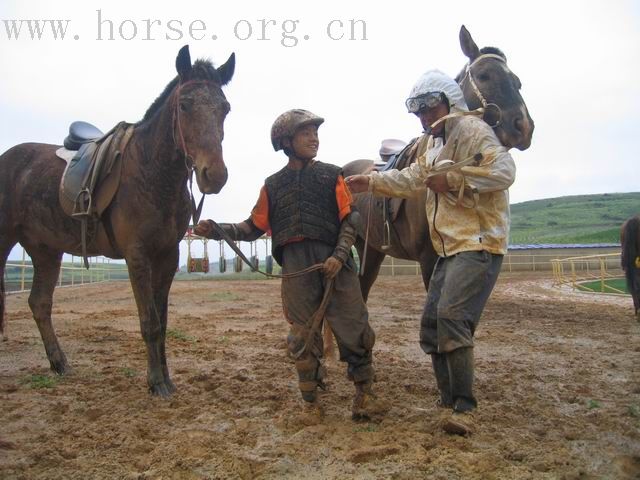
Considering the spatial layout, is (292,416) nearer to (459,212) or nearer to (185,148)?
(459,212)

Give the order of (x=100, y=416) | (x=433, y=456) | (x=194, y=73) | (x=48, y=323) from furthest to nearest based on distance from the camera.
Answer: (x=48, y=323) → (x=194, y=73) → (x=100, y=416) → (x=433, y=456)

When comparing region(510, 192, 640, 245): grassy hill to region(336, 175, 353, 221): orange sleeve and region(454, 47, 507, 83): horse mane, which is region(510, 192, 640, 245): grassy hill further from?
region(336, 175, 353, 221): orange sleeve

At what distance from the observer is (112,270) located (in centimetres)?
2981

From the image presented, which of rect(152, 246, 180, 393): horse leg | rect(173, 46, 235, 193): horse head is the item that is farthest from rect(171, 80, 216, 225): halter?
rect(152, 246, 180, 393): horse leg

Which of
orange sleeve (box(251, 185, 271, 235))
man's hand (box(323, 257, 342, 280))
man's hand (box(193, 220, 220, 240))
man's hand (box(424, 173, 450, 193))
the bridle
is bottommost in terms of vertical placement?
man's hand (box(323, 257, 342, 280))

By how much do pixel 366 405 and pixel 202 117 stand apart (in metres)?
2.28

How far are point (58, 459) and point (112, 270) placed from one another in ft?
95.4

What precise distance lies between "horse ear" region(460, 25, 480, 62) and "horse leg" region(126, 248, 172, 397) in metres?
3.03

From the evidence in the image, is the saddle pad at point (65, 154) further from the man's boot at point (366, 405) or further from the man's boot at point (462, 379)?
the man's boot at point (462, 379)

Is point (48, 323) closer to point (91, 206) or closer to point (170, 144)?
point (91, 206)

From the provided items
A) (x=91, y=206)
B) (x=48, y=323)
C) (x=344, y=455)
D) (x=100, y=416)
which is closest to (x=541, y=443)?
(x=344, y=455)

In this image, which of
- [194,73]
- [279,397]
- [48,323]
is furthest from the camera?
[48,323]

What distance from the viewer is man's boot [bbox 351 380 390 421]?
3.16 meters

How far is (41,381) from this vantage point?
14.3ft
